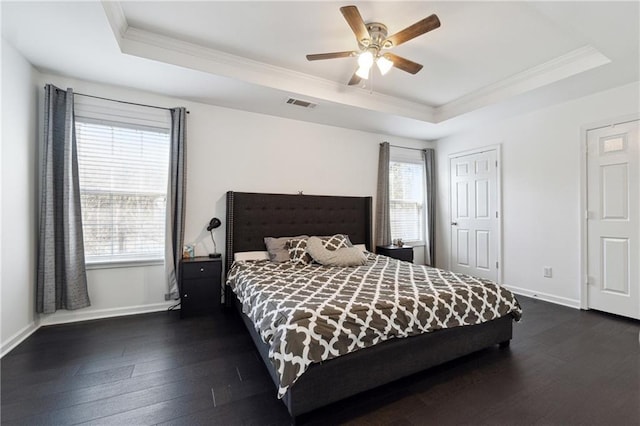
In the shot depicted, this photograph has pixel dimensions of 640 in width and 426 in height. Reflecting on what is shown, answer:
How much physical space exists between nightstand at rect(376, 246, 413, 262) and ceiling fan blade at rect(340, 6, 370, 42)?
9.61ft

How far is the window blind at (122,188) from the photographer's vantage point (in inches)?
117

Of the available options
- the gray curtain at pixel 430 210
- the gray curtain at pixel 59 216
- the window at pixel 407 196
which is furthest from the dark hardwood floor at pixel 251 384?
the window at pixel 407 196

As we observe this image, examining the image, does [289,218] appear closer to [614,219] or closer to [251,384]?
[251,384]

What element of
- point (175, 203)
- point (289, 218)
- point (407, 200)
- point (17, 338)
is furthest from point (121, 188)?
point (407, 200)

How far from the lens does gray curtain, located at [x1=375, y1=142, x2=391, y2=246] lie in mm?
4559

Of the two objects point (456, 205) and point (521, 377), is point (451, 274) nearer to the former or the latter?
point (521, 377)

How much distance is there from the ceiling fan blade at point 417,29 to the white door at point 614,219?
2.79 metres

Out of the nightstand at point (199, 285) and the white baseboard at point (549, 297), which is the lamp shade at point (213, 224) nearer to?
the nightstand at point (199, 285)

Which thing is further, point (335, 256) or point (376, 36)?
point (335, 256)

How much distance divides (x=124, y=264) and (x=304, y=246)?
80.0 inches

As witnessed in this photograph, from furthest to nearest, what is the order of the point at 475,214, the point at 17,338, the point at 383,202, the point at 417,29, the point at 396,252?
the point at 383,202, the point at 475,214, the point at 396,252, the point at 17,338, the point at 417,29

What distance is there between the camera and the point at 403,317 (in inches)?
70.5

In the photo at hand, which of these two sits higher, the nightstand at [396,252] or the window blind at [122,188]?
the window blind at [122,188]

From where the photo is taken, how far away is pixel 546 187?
365 cm
